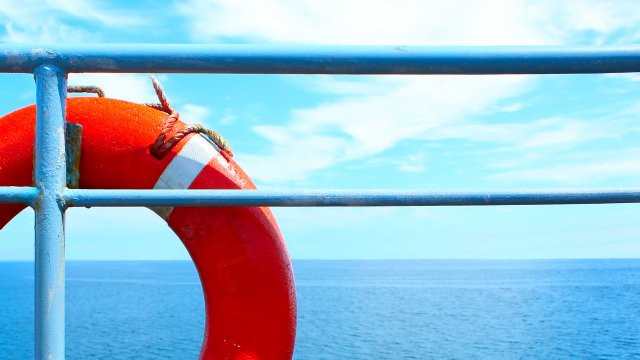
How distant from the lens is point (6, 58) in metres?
1.17

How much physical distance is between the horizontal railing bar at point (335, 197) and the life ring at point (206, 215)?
0.21 m

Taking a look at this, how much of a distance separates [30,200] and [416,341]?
117ft

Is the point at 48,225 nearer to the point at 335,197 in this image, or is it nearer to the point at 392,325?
the point at 335,197

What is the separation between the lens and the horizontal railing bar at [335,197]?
1.16 m

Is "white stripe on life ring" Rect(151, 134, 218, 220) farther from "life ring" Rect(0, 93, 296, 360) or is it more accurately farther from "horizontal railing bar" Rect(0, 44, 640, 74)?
"horizontal railing bar" Rect(0, 44, 640, 74)

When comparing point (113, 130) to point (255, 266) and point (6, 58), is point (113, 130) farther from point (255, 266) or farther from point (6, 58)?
point (255, 266)

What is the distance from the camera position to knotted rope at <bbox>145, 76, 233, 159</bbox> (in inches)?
54.9

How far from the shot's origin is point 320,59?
3.98ft

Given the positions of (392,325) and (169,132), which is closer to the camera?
(169,132)

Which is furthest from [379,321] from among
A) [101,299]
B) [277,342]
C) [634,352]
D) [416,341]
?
[277,342]

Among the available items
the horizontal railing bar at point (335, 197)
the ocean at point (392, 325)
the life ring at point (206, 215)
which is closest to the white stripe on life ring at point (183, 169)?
the life ring at point (206, 215)

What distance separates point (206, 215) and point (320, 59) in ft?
1.32

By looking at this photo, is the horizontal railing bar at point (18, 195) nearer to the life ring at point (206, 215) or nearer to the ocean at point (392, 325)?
the life ring at point (206, 215)

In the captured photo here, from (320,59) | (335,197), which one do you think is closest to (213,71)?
(320,59)
